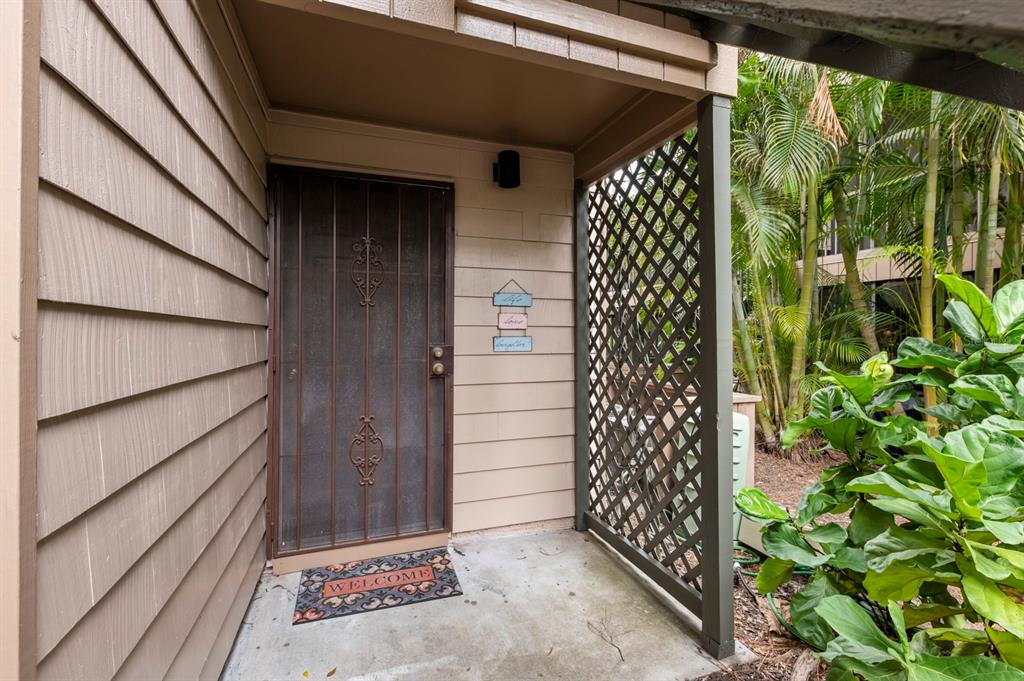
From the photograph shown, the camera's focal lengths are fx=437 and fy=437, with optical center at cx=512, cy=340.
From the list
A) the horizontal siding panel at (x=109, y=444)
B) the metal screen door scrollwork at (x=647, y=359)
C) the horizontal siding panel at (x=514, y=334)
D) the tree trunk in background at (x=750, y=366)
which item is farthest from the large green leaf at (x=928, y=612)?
the tree trunk in background at (x=750, y=366)

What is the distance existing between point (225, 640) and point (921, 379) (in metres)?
2.62

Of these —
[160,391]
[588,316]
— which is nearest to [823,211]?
[588,316]

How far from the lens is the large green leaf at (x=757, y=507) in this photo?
1.67 m

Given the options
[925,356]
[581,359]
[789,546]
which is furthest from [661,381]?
[925,356]

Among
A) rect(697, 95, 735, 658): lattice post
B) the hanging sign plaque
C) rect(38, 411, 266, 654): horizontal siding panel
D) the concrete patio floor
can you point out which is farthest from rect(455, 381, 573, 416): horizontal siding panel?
rect(38, 411, 266, 654): horizontal siding panel

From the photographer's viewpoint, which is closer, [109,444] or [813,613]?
[109,444]

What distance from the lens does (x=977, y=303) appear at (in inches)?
55.1

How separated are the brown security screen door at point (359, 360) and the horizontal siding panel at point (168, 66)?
0.79 m

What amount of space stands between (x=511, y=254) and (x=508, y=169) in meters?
0.49

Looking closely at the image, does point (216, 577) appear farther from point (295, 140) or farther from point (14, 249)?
point (295, 140)

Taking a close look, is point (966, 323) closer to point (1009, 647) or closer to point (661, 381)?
A: point (1009, 647)

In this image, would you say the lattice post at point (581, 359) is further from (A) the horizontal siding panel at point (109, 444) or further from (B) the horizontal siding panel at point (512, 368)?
(A) the horizontal siding panel at point (109, 444)

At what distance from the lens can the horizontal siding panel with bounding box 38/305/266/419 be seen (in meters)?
0.69

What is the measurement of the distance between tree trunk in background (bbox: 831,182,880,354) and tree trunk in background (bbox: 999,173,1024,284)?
1027 millimetres
